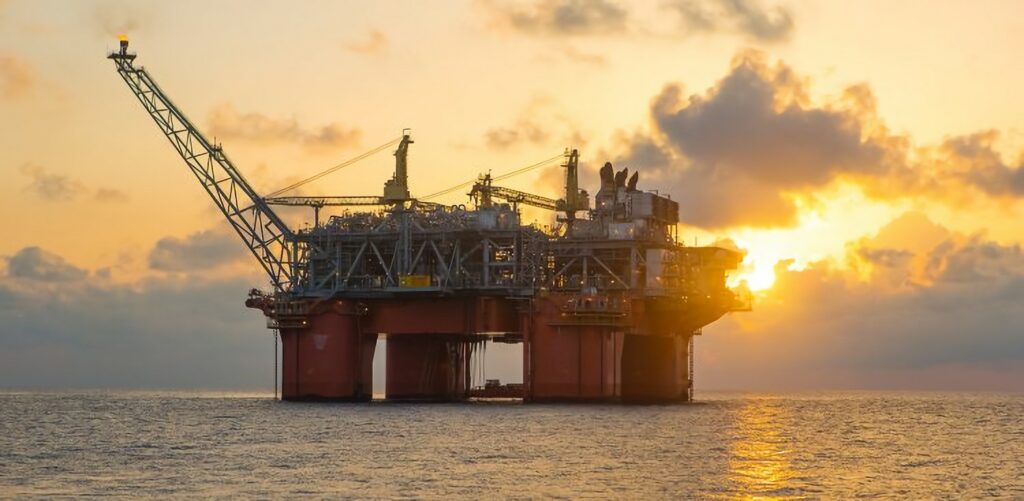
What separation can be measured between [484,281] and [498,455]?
26.9 metres

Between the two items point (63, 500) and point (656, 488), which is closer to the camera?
point (63, 500)

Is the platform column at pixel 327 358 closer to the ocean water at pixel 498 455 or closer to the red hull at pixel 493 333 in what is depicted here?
the red hull at pixel 493 333

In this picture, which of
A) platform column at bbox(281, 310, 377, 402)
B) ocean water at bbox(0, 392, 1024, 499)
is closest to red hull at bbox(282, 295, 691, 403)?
platform column at bbox(281, 310, 377, 402)

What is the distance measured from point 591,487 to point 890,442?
84.4 ft

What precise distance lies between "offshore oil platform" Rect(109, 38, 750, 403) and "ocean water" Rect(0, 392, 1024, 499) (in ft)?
9.10

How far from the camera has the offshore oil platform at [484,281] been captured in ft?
253

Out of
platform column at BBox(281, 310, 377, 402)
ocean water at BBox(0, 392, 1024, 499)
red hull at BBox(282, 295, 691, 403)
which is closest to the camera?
ocean water at BBox(0, 392, 1024, 499)

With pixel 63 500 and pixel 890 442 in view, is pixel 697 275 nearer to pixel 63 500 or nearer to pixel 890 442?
pixel 890 442

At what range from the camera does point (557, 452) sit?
2037 inches

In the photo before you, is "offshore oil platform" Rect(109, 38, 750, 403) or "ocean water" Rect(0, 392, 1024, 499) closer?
"ocean water" Rect(0, 392, 1024, 499)

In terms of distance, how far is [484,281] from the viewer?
7731 cm

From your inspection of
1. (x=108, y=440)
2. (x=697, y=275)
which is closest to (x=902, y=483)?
(x=108, y=440)

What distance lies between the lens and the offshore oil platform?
77.1 m

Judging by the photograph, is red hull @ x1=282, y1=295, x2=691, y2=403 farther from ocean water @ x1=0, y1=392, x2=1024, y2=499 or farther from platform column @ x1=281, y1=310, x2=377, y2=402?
ocean water @ x1=0, y1=392, x2=1024, y2=499
